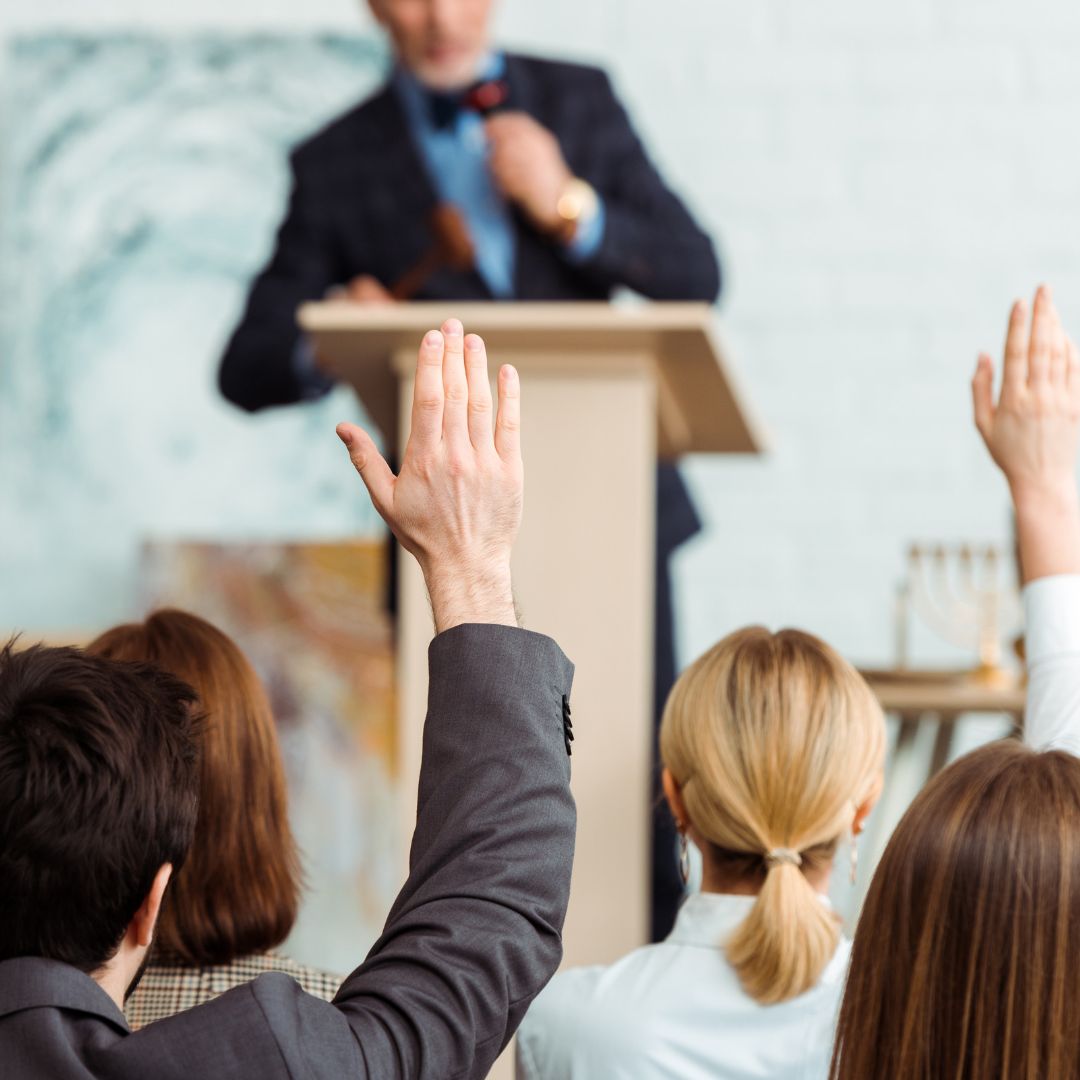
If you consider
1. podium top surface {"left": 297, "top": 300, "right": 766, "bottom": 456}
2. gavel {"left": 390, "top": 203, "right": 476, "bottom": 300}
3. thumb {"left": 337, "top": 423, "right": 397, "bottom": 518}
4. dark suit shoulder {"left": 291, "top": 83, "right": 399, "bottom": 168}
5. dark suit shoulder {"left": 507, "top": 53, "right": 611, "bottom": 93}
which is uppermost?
dark suit shoulder {"left": 507, "top": 53, "right": 611, "bottom": 93}

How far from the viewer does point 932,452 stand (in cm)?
326

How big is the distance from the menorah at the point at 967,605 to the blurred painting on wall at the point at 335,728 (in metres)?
1.04

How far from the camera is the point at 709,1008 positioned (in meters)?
1.07

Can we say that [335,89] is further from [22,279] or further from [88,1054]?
[88,1054]

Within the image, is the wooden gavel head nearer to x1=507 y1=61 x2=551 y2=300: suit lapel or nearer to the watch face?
x1=507 y1=61 x2=551 y2=300: suit lapel

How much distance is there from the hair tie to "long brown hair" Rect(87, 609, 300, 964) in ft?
1.07

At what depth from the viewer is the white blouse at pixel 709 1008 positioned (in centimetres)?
105

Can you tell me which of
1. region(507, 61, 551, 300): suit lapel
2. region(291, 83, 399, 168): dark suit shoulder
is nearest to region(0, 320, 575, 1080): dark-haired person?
region(507, 61, 551, 300): suit lapel

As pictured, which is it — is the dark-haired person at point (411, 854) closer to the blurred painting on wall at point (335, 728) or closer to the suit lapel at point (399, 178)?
the suit lapel at point (399, 178)

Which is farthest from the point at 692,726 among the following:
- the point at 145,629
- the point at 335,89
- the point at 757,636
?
the point at 335,89

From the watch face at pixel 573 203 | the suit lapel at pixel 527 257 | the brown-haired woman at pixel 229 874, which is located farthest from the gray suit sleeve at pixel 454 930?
the suit lapel at pixel 527 257

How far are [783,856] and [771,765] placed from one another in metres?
0.06

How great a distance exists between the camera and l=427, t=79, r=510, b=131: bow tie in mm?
3012

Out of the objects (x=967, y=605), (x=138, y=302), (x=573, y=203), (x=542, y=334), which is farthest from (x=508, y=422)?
(x=138, y=302)
